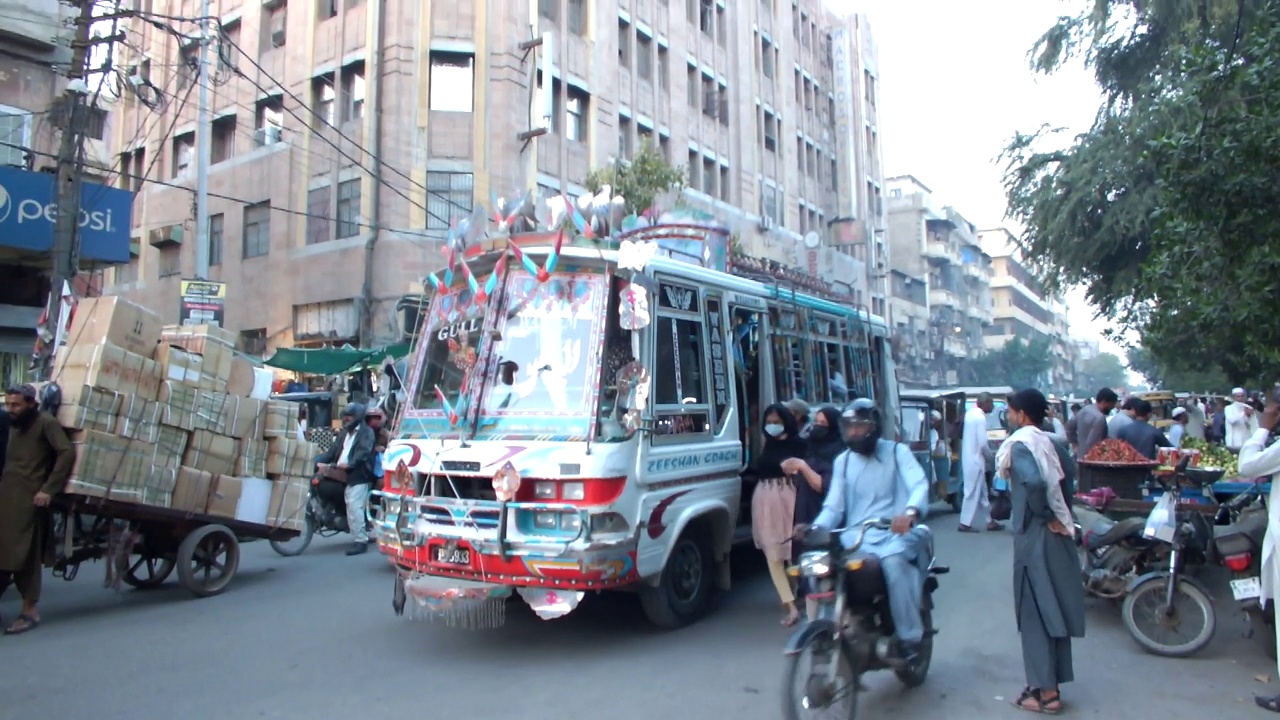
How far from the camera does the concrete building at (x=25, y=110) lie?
14055mm

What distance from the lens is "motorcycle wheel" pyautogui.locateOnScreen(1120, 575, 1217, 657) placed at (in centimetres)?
582

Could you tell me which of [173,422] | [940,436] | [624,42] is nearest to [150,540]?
[173,422]

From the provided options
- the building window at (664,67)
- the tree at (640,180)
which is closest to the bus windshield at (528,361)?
the tree at (640,180)

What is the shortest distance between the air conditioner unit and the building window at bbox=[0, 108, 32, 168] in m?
9.87

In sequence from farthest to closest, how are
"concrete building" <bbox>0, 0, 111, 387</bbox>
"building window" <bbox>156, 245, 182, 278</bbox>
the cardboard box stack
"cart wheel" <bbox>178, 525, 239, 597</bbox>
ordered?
"building window" <bbox>156, 245, 182, 278</bbox>
"concrete building" <bbox>0, 0, 111, 387</bbox>
"cart wheel" <bbox>178, 525, 239, 597</bbox>
the cardboard box stack

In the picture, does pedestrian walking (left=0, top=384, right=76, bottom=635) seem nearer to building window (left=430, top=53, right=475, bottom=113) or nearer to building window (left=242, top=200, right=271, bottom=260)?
building window (left=430, top=53, right=475, bottom=113)

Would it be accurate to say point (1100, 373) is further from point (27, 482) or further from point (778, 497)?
point (27, 482)

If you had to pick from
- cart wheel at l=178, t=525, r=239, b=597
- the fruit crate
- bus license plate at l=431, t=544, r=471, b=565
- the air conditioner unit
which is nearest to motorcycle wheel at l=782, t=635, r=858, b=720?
bus license plate at l=431, t=544, r=471, b=565

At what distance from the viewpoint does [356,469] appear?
10328mm

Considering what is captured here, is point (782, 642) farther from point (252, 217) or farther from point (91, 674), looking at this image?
point (252, 217)

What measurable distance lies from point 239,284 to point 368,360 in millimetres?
9907

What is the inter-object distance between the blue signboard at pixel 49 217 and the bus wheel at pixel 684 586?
1083 centimetres

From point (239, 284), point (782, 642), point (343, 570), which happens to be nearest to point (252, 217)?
point (239, 284)

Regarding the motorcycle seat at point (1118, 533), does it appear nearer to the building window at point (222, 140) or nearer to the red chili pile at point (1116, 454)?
the red chili pile at point (1116, 454)
